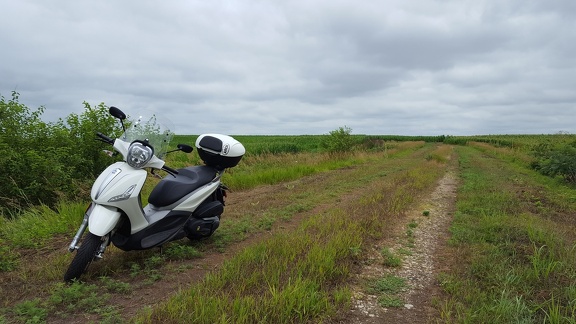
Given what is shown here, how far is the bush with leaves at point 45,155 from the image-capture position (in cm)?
689

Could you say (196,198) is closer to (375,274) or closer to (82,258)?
(82,258)

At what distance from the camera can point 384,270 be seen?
3.83m

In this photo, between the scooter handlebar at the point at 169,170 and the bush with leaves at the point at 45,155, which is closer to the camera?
the scooter handlebar at the point at 169,170

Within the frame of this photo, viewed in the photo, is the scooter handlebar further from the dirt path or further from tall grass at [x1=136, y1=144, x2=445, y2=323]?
the dirt path

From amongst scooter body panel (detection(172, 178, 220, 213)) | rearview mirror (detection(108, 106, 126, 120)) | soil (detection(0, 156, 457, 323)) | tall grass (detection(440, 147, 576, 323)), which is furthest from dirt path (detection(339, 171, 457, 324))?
rearview mirror (detection(108, 106, 126, 120))

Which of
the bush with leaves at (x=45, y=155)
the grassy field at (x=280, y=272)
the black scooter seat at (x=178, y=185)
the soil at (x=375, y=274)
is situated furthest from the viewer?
the bush with leaves at (x=45, y=155)

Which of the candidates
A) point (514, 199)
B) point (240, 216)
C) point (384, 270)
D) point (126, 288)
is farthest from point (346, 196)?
point (126, 288)

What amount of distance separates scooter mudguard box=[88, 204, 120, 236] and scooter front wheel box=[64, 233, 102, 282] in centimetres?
8

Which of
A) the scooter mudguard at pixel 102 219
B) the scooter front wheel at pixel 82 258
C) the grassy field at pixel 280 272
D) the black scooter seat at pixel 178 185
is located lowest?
the grassy field at pixel 280 272

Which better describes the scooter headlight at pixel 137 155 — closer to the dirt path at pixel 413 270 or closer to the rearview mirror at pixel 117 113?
the rearview mirror at pixel 117 113

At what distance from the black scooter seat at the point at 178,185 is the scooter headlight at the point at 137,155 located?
0.58 meters

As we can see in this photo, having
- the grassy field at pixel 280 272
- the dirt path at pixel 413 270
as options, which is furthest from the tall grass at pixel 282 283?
the dirt path at pixel 413 270

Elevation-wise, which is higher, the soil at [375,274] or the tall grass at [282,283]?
the tall grass at [282,283]

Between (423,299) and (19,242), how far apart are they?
5.10m
